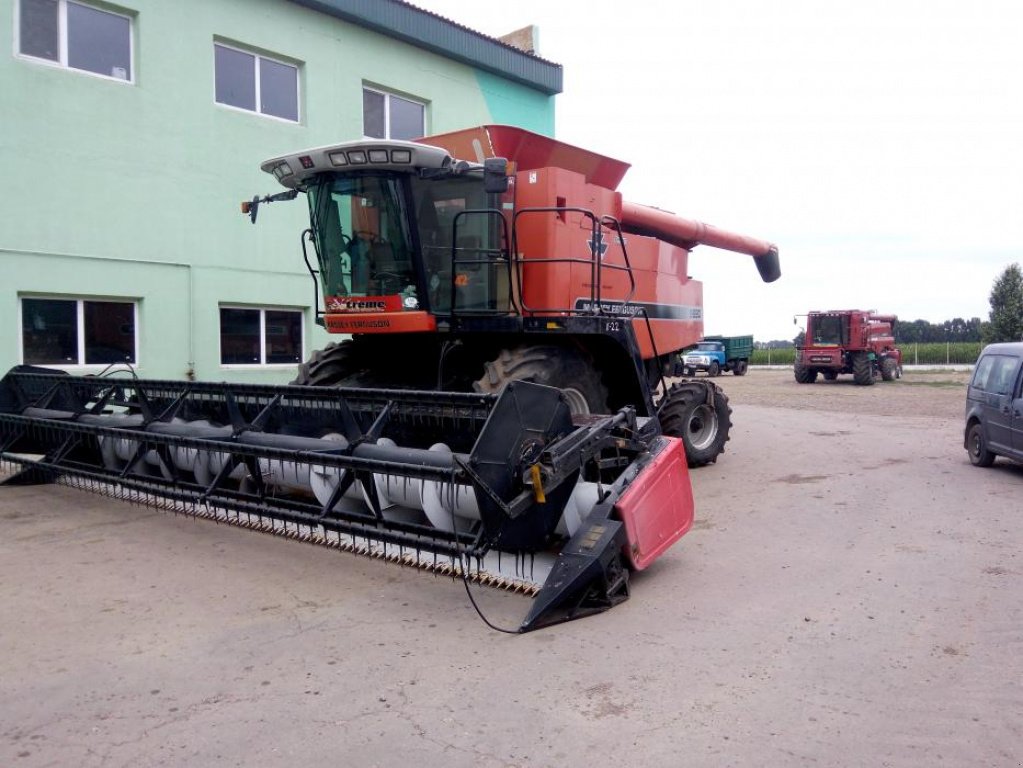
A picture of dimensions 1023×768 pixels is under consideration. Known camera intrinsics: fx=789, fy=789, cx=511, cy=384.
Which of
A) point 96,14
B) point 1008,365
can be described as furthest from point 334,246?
point 1008,365

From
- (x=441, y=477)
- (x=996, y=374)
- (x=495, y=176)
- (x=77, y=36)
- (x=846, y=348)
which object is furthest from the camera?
(x=846, y=348)

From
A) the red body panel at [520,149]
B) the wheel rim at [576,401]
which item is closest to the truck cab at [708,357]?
the red body panel at [520,149]

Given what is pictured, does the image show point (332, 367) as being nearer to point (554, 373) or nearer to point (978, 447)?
point (554, 373)

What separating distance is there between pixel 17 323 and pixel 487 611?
27.5 ft

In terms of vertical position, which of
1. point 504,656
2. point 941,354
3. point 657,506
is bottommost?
point 504,656

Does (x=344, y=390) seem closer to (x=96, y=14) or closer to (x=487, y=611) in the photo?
(x=487, y=611)

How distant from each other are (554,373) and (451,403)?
1667mm

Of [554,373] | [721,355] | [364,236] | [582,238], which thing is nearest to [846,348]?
[721,355]

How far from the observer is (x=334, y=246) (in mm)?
6848

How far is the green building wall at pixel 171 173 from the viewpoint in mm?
9992

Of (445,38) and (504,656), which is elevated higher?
(445,38)

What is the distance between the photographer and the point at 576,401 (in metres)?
6.80

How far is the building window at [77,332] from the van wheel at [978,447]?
35.6 feet

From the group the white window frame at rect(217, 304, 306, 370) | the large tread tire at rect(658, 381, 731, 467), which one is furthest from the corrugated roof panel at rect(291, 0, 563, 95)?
the large tread tire at rect(658, 381, 731, 467)
